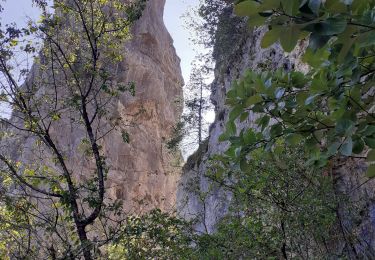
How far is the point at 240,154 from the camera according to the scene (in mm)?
1903

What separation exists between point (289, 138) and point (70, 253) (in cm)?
432

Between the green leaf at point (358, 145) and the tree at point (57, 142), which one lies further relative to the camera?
the tree at point (57, 142)

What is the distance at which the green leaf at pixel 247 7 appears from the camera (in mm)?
1319

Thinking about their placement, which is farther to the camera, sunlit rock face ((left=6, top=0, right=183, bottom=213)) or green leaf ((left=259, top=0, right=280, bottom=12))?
sunlit rock face ((left=6, top=0, right=183, bottom=213))

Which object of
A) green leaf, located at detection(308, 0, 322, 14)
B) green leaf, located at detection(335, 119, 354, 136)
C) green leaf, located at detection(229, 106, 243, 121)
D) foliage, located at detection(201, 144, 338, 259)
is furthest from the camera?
foliage, located at detection(201, 144, 338, 259)

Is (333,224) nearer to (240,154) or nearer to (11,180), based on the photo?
(240,154)

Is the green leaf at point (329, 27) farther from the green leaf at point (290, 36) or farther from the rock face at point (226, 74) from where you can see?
the rock face at point (226, 74)

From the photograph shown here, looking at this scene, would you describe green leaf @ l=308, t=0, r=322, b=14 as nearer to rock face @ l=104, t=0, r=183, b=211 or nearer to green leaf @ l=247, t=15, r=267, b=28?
green leaf @ l=247, t=15, r=267, b=28

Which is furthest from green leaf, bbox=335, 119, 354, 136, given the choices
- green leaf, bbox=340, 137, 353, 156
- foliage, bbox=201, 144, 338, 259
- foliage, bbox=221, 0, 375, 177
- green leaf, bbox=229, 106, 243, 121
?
foliage, bbox=201, 144, 338, 259

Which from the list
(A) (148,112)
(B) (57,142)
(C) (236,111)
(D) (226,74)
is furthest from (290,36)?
(A) (148,112)

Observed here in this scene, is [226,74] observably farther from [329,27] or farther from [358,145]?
[329,27]

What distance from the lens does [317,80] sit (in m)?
1.76

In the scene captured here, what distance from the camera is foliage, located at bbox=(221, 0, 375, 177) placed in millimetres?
1266

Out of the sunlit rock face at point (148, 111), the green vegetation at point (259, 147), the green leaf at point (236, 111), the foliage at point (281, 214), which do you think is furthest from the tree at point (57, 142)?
the sunlit rock face at point (148, 111)
